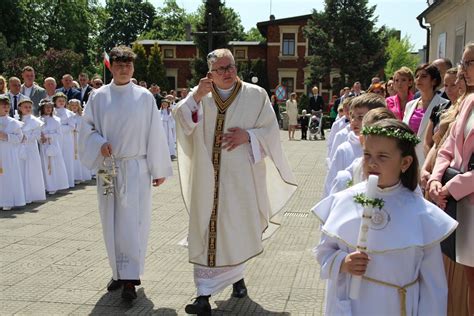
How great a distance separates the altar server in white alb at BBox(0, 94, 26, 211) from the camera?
1033 cm

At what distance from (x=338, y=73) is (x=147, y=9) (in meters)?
50.4

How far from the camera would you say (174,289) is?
587 centimetres

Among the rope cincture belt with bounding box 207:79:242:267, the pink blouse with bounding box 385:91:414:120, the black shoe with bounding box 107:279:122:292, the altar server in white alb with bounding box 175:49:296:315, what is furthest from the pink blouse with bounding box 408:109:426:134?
the black shoe with bounding box 107:279:122:292

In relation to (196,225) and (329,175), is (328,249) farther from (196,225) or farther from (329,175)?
(196,225)

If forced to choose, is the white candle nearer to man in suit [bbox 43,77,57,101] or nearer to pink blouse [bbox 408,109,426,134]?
pink blouse [bbox 408,109,426,134]

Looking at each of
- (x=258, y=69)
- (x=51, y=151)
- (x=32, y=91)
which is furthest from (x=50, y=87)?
(x=258, y=69)

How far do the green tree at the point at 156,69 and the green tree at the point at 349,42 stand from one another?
44.3ft

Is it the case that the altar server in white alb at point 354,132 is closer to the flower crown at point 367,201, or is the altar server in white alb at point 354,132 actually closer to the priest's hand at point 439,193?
the priest's hand at point 439,193

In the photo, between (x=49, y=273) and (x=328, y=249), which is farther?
(x=49, y=273)

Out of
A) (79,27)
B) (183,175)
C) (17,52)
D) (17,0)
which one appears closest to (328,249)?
(183,175)

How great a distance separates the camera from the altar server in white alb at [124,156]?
18.6 ft

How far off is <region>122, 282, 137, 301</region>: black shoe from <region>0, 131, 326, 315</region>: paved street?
6 cm

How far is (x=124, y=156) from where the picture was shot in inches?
227

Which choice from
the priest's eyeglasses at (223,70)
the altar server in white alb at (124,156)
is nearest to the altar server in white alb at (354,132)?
the priest's eyeglasses at (223,70)
